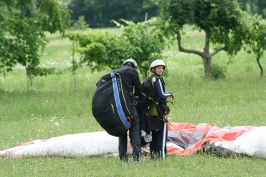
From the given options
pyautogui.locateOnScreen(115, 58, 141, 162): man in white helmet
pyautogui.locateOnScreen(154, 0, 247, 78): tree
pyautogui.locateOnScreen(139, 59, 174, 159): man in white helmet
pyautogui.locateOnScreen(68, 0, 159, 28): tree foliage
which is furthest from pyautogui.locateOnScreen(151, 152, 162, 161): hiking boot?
pyautogui.locateOnScreen(68, 0, 159, 28): tree foliage

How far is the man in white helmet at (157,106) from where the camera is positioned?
967cm

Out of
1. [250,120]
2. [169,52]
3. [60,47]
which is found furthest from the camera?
[60,47]

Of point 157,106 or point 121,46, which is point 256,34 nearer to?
point 121,46

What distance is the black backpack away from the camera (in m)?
9.20

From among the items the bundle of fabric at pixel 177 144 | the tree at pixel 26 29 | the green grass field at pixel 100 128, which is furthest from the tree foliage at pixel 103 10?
the bundle of fabric at pixel 177 144

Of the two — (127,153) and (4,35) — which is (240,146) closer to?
(127,153)

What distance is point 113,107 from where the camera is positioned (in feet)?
30.2

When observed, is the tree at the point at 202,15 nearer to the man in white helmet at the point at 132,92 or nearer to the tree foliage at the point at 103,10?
the man in white helmet at the point at 132,92

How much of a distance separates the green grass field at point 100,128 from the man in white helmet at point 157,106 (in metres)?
0.32

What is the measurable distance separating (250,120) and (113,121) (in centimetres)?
496

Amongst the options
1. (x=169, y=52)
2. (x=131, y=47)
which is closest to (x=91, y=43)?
(x=131, y=47)

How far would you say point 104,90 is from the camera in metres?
9.32

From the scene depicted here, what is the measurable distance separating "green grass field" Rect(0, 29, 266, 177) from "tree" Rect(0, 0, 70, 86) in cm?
106

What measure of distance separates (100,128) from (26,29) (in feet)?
26.6
